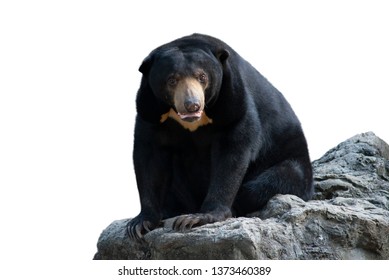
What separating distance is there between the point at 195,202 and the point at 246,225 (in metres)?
1.63

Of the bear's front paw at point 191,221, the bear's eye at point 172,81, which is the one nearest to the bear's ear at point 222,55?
the bear's eye at point 172,81

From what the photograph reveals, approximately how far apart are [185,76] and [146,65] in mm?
588

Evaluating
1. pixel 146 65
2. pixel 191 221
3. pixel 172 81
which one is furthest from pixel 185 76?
pixel 191 221

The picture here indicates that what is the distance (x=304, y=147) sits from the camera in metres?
12.4

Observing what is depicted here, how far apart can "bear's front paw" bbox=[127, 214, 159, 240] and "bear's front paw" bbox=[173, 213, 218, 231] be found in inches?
21.4

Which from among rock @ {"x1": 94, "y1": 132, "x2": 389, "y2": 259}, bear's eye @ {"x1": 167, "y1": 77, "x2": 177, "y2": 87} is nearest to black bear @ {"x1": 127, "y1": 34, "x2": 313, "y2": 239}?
bear's eye @ {"x1": 167, "y1": 77, "x2": 177, "y2": 87}

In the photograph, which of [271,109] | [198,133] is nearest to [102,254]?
[198,133]

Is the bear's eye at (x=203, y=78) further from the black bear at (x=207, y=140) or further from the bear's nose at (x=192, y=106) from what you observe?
the bear's nose at (x=192, y=106)

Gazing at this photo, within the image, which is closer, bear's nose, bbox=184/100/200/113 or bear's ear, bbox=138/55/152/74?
bear's nose, bbox=184/100/200/113

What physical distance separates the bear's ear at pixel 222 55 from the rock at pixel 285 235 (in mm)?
1560

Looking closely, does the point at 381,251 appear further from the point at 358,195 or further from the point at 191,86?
the point at 191,86

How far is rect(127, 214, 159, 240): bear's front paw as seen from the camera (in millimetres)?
11281

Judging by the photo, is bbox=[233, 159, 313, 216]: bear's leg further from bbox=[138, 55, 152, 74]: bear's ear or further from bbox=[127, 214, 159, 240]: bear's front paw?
bbox=[138, 55, 152, 74]: bear's ear

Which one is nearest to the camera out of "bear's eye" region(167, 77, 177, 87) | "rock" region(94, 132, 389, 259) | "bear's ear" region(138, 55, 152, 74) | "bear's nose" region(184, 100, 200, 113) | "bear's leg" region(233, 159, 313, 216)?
"rock" region(94, 132, 389, 259)
